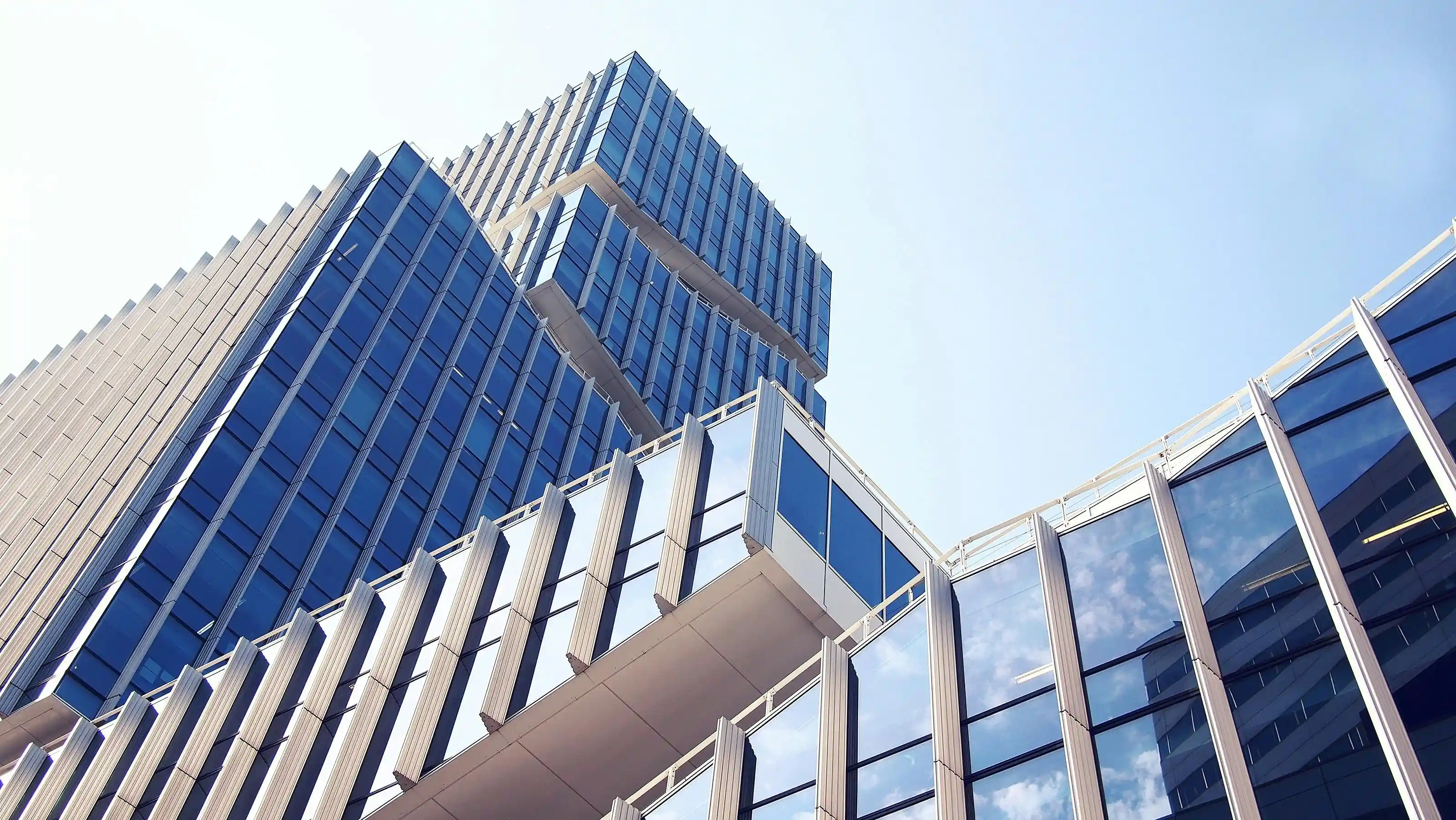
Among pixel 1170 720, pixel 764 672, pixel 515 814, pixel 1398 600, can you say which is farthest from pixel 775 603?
pixel 1398 600

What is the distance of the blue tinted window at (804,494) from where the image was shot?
3002 centimetres

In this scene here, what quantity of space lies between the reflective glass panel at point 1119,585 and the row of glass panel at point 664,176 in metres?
66.7

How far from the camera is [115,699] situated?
40.8 m

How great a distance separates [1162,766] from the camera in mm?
17859

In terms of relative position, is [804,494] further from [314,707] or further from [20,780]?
[20,780]

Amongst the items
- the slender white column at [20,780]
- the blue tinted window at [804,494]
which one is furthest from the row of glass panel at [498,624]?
the slender white column at [20,780]

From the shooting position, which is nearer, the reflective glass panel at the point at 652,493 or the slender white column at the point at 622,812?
the slender white column at the point at 622,812

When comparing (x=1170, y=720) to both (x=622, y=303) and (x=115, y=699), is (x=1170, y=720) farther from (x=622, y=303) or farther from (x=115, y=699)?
(x=622, y=303)

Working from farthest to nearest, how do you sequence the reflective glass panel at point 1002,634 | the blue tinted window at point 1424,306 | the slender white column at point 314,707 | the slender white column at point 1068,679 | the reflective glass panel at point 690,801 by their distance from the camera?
the slender white column at point 314,707 < the reflective glass panel at point 690,801 < the reflective glass panel at point 1002,634 < the blue tinted window at point 1424,306 < the slender white column at point 1068,679

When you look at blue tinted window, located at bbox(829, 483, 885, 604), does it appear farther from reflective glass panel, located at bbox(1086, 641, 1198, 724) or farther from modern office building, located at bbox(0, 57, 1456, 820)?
reflective glass panel, located at bbox(1086, 641, 1198, 724)

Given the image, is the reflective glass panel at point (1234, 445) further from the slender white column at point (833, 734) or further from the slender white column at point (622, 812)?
the slender white column at point (622, 812)

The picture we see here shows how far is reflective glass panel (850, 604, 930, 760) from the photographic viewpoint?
71.6 ft

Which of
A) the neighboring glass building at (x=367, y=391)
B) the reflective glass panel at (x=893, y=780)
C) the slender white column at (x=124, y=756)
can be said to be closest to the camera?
the reflective glass panel at (x=893, y=780)

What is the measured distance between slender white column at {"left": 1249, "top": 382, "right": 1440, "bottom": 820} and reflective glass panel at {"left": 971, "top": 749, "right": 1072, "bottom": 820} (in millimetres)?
4070
